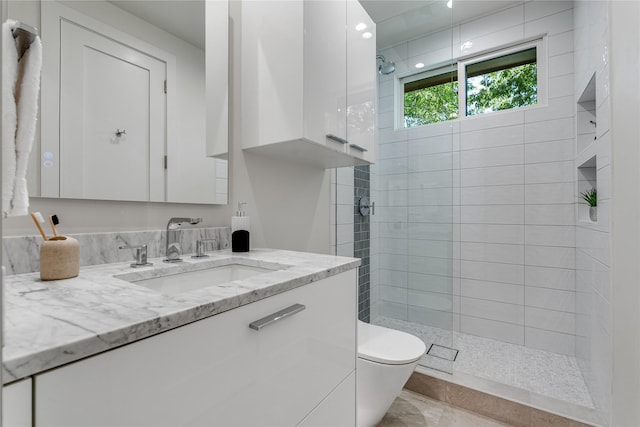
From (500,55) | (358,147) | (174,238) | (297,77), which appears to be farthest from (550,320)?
(174,238)

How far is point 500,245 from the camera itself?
8.08ft

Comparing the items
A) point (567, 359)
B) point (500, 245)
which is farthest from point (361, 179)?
point (567, 359)

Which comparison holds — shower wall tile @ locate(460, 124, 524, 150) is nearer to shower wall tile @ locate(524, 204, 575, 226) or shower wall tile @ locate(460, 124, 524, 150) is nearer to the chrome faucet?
shower wall tile @ locate(524, 204, 575, 226)

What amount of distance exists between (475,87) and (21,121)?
302 cm

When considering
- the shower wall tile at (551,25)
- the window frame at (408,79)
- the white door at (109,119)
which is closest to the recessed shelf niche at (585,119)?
the shower wall tile at (551,25)

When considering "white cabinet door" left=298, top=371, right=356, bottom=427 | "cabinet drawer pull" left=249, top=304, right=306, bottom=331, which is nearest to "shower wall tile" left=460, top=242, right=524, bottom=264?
"white cabinet door" left=298, top=371, right=356, bottom=427

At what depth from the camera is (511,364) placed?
Result: 6.81ft

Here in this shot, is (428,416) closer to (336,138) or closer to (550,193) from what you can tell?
(336,138)

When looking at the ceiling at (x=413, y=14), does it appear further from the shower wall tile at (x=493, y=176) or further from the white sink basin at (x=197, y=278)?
the white sink basin at (x=197, y=278)

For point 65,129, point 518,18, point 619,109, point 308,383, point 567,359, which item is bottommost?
point 567,359

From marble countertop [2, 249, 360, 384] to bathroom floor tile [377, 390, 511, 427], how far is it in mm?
1214

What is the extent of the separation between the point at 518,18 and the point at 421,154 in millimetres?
1352

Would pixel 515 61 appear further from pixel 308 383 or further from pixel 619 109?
pixel 308 383

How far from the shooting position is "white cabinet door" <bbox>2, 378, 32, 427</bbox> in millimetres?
340
